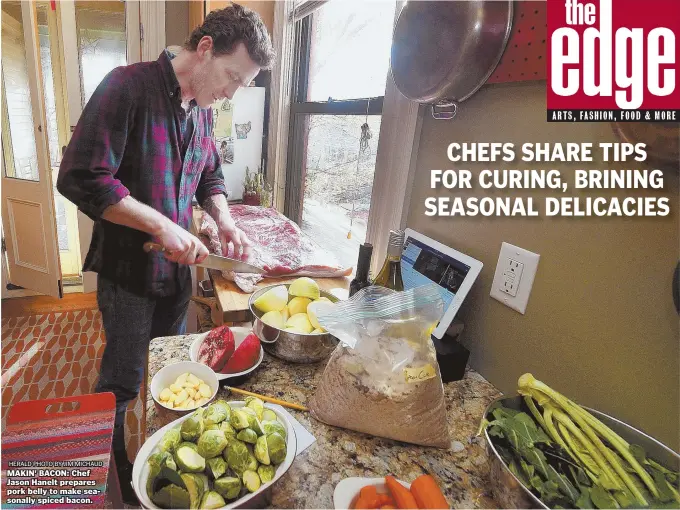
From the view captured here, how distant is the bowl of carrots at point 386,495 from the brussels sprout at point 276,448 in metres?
0.09

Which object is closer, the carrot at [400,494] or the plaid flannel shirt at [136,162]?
the carrot at [400,494]

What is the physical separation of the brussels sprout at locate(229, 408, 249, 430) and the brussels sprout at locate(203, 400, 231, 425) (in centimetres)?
1

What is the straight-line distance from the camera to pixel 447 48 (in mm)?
814

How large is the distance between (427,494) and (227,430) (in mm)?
296

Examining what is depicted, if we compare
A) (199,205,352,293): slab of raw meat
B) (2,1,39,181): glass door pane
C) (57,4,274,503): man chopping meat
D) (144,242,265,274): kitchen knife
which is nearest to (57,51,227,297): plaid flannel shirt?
(57,4,274,503): man chopping meat

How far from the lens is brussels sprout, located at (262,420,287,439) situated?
1.97ft

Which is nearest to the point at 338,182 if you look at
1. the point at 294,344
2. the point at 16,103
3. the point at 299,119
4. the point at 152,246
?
the point at 299,119

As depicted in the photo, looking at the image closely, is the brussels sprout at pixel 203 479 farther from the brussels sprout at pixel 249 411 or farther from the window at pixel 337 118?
the window at pixel 337 118

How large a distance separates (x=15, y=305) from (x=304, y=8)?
2752 mm

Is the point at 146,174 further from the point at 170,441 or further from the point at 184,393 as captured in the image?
the point at 170,441

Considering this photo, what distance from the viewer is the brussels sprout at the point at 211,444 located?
551 mm

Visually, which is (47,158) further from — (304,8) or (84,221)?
(304,8)
